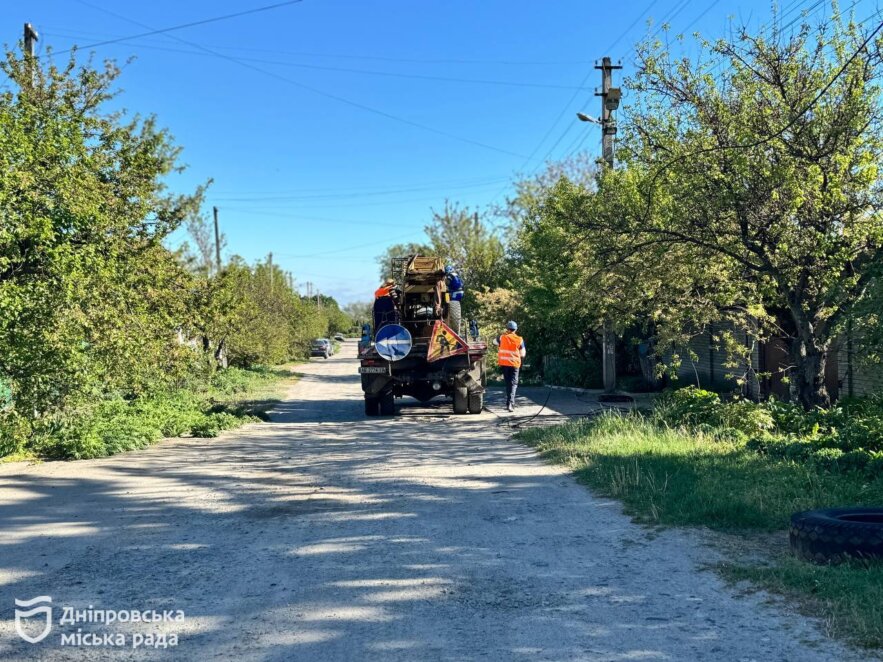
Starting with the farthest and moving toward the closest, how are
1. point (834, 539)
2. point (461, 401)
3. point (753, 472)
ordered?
point (461, 401) < point (753, 472) < point (834, 539)

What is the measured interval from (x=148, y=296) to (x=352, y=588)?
1001 cm

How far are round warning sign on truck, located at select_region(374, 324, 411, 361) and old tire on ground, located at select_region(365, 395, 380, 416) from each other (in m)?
1.45

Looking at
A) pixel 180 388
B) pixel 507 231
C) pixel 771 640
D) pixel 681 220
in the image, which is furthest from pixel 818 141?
pixel 507 231

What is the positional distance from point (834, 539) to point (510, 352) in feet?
35.3

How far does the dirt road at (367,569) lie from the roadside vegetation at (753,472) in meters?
0.31

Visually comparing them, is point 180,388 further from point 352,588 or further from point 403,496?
point 352,588

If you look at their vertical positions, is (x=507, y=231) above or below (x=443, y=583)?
above

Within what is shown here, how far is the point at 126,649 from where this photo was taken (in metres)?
3.86

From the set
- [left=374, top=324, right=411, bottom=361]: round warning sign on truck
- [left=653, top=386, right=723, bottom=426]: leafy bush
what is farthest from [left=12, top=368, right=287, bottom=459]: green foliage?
[left=653, top=386, right=723, bottom=426]: leafy bush

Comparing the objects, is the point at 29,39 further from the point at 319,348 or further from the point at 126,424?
the point at 319,348

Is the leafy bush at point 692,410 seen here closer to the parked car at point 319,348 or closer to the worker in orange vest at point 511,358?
the worker in orange vest at point 511,358

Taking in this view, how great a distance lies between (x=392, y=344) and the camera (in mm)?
14477

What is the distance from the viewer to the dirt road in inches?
150

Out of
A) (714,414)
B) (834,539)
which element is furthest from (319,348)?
(834,539)
